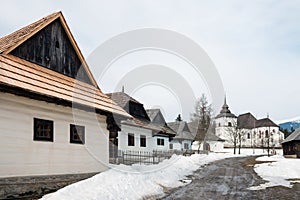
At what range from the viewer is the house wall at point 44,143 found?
28.4 feet

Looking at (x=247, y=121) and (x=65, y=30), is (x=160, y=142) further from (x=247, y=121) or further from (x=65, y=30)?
(x=247, y=121)

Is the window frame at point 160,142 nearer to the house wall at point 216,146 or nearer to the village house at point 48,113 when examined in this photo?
the village house at point 48,113

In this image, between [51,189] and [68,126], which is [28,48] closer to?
[68,126]

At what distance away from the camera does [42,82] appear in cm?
1003

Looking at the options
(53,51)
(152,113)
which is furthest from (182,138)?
(53,51)

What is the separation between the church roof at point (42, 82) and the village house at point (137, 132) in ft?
28.0

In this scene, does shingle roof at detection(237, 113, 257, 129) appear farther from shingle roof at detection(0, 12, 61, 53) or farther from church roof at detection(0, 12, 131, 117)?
shingle roof at detection(0, 12, 61, 53)

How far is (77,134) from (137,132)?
517 inches

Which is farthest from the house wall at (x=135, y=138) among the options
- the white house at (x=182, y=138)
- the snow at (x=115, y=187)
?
the white house at (x=182, y=138)

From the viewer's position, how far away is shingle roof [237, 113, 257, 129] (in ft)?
271

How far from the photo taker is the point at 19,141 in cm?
901

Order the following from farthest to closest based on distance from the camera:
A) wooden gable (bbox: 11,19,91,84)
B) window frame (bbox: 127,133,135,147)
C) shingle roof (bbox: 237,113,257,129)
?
shingle roof (bbox: 237,113,257,129) < window frame (bbox: 127,133,135,147) < wooden gable (bbox: 11,19,91,84)

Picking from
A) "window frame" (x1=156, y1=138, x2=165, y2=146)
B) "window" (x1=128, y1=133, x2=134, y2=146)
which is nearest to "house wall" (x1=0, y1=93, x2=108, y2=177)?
"window" (x1=128, y1=133, x2=134, y2=146)

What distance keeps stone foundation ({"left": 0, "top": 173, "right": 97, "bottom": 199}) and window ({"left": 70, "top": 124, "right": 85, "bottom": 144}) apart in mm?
1318
